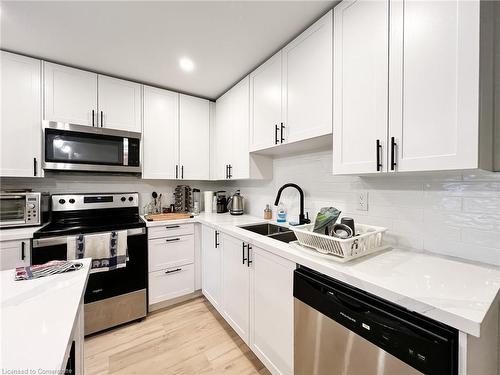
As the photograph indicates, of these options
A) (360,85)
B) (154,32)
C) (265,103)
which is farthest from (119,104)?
(360,85)

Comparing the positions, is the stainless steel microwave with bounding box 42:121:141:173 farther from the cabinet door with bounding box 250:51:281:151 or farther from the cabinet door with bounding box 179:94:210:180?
the cabinet door with bounding box 250:51:281:151

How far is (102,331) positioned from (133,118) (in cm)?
208

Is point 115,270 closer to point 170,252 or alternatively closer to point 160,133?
point 170,252

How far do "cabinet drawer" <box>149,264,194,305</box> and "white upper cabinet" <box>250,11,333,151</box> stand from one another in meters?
1.53

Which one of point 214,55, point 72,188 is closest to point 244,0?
point 214,55

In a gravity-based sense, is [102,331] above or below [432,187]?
below

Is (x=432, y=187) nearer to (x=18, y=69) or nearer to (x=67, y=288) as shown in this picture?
(x=67, y=288)

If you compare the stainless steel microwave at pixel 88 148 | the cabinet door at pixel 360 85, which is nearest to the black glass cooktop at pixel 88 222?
the stainless steel microwave at pixel 88 148

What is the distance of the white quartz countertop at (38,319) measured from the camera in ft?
1.64

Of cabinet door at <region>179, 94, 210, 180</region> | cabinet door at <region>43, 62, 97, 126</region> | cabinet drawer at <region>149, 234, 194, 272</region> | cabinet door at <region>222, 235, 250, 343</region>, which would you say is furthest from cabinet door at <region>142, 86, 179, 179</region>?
cabinet door at <region>222, 235, 250, 343</region>

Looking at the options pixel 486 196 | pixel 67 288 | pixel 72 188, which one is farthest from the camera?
pixel 72 188

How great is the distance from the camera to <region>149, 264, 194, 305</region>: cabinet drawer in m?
2.15

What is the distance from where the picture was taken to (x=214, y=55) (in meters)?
1.87

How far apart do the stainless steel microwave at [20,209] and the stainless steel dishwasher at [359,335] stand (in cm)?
213
